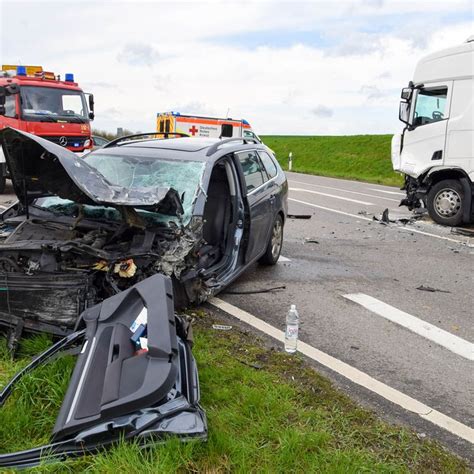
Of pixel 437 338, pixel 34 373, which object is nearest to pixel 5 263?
pixel 34 373

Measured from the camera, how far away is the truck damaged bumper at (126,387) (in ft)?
7.91

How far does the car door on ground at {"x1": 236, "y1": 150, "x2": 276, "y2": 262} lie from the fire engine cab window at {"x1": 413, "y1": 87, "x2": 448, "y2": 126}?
568 centimetres

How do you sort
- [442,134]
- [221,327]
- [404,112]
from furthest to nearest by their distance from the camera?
[404,112], [442,134], [221,327]

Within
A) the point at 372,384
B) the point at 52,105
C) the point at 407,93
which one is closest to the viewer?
the point at 372,384

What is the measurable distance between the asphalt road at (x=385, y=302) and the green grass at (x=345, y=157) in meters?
13.2

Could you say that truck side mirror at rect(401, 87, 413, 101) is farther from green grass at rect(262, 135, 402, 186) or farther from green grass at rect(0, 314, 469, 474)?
green grass at rect(262, 135, 402, 186)

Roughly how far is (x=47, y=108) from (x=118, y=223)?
10120 millimetres

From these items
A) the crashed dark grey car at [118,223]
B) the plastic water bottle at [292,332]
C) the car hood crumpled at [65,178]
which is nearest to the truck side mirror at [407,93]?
the crashed dark grey car at [118,223]

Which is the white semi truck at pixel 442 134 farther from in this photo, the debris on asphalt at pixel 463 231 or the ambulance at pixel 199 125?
the ambulance at pixel 199 125

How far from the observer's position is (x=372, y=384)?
3764 millimetres

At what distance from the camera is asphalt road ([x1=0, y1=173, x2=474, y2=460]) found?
380 cm

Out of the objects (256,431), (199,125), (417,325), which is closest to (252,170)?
(417,325)

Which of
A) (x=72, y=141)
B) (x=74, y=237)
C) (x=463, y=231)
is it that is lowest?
(x=463, y=231)

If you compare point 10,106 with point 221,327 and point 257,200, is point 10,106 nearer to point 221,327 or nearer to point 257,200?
point 257,200
